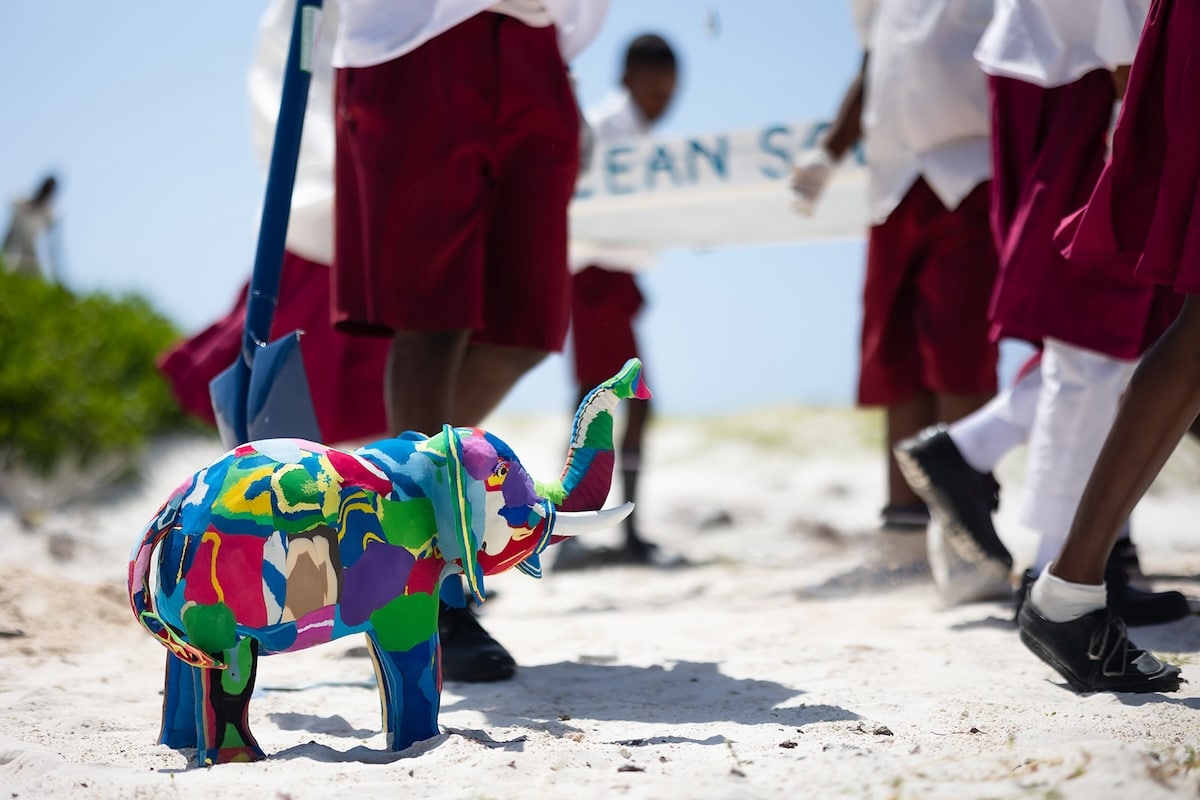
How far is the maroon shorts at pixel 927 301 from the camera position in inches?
134

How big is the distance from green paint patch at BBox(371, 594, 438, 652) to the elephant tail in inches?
9.0

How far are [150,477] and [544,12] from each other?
539 cm

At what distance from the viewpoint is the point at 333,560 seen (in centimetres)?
168

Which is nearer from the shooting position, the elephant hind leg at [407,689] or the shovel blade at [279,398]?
the elephant hind leg at [407,689]

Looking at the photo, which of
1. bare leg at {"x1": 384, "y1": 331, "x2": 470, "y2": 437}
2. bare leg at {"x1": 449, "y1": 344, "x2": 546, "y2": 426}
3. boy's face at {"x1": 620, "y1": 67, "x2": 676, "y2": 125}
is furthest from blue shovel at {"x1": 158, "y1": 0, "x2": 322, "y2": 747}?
boy's face at {"x1": 620, "y1": 67, "x2": 676, "y2": 125}

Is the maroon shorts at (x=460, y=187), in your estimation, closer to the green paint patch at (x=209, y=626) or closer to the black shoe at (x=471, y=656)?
the black shoe at (x=471, y=656)

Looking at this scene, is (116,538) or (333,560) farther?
(116,538)

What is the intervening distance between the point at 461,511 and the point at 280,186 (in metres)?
1.05

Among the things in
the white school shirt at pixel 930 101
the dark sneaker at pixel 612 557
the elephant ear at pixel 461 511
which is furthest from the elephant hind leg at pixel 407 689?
the dark sneaker at pixel 612 557

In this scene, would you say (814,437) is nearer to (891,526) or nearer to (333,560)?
(891,526)

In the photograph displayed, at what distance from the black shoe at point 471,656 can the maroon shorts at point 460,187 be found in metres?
0.63

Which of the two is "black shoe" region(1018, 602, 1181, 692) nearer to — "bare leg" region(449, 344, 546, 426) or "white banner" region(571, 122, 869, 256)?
"bare leg" region(449, 344, 546, 426)

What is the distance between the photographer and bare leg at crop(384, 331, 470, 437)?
2469 mm

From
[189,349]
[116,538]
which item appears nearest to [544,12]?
[189,349]
